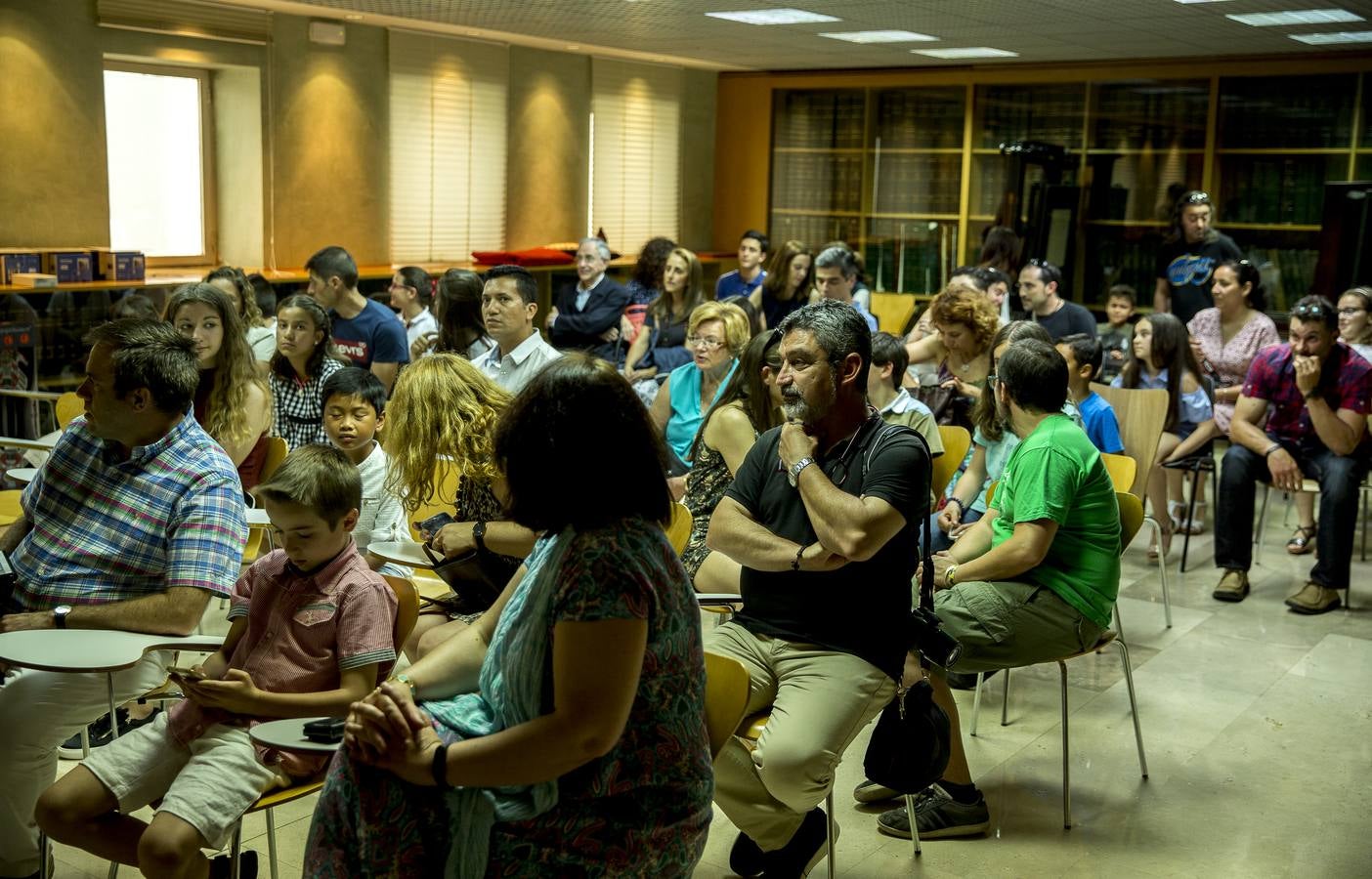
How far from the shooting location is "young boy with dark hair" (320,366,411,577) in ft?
12.3

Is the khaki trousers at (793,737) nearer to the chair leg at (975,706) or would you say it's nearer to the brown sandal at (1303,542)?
the chair leg at (975,706)

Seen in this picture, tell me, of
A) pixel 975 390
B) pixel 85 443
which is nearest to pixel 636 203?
pixel 975 390

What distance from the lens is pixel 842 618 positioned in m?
3.01

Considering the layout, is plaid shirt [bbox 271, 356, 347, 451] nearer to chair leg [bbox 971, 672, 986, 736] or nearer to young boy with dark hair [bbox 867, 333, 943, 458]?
young boy with dark hair [bbox 867, 333, 943, 458]

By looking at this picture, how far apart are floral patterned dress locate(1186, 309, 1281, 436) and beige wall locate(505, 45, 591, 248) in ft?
19.1

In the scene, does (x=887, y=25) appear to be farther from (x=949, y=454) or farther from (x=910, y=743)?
(x=910, y=743)

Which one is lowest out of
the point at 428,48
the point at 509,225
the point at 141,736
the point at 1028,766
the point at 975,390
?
the point at 1028,766

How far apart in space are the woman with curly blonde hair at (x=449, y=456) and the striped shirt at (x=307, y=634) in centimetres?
49

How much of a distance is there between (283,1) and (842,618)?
6.87m

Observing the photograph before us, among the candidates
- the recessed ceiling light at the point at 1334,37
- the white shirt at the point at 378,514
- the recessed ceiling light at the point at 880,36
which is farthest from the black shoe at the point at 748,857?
the recessed ceiling light at the point at 1334,37

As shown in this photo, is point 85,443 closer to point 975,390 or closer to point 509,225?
point 975,390

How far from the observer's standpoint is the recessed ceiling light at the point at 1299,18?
731cm

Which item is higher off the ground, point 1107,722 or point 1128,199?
point 1128,199

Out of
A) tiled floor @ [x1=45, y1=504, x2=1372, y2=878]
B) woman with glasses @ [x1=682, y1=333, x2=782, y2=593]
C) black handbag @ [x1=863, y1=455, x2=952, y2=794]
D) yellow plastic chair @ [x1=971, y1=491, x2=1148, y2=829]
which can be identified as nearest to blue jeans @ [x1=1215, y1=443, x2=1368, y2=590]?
tiled floor @ [x1=45, y1=504, x2=1372, y2=878]
